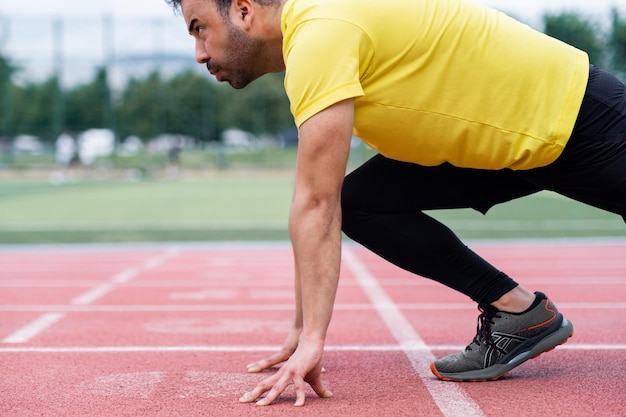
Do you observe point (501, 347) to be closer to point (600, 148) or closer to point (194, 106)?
point (600, 148)

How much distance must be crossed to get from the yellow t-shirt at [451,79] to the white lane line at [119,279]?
3386 millimetres

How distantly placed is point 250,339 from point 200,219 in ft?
30.3

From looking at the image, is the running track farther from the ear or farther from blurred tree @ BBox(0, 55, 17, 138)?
blurred tree @ BBox(0, 55, 17, 138)

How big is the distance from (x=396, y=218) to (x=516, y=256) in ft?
17.2

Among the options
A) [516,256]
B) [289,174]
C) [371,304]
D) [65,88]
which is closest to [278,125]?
[289,174]

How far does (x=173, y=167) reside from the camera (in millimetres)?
34156

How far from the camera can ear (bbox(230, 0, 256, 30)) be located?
2674mm

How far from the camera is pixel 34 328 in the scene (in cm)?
454

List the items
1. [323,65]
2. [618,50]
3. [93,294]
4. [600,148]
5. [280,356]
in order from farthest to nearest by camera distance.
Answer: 1. [618,50]
2. [93,294]
3. [280,356]
4. [600,148]
5. [323,65]

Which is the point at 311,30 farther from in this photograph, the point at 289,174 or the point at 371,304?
the point at 289,174

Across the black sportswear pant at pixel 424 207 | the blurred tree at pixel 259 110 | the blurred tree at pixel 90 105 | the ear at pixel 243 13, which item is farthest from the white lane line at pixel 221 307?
the blurred tree at pixel 259 110

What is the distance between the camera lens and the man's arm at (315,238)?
255 centimetres

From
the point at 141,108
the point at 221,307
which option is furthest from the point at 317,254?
the point at 141,108

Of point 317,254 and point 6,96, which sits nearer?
point 317,254
